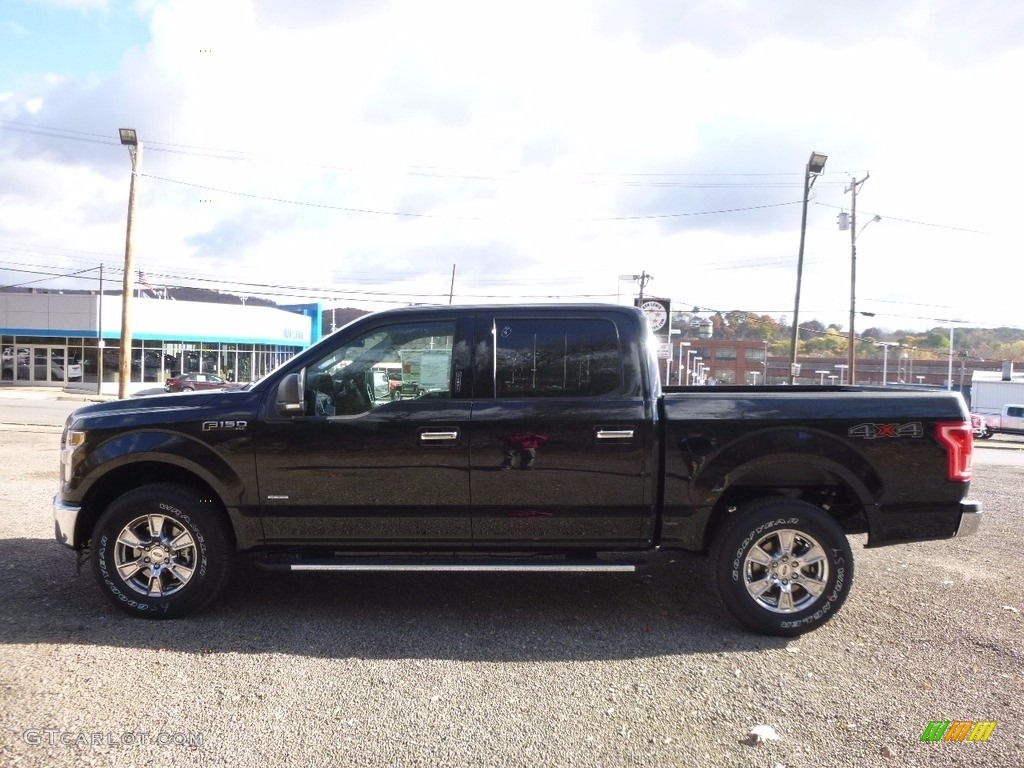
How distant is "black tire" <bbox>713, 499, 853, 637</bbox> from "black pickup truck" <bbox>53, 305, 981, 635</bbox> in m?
0.01

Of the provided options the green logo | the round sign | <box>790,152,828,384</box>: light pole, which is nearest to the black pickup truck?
the green logo

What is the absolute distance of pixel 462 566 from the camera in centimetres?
476

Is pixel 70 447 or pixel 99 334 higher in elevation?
pixel 99 334

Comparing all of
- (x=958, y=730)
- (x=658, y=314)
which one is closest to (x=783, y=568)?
(x=958, y=730)

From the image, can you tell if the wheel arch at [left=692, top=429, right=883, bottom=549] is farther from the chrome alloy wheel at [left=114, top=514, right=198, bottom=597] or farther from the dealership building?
the dealership building

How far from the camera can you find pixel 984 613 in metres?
5.22

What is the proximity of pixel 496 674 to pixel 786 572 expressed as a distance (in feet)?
6.30

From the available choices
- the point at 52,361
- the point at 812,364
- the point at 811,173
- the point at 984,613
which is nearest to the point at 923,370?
the point at 812,364

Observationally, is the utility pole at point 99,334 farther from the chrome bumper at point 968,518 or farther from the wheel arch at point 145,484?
the chrome bumper at point 968,518

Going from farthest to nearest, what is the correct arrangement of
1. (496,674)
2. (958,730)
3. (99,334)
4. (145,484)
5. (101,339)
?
1. (99,334)
2. (101,339)
3. (145,484)
4. (496,674)
5. (958,730)

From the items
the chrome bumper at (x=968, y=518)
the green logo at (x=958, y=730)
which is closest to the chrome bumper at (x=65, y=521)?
the green logo at (x=958, y=730)

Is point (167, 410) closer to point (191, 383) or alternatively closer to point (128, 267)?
point (128, 267)

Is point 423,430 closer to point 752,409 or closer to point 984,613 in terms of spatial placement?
point 752,409

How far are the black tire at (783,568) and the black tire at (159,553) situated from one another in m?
3.18
